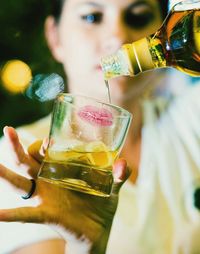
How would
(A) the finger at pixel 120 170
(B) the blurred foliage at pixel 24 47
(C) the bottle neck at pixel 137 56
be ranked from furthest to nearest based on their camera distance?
(B) the blurred foliage at pixel 24 47 → (A) the finger at pixel 120 170 → (C) the bottle neck at pixel 137 56

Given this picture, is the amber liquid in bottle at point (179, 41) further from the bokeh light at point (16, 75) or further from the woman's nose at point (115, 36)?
the bokeh light at point (16, 75)

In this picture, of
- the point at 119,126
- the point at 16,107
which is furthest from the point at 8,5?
the point at 119,126

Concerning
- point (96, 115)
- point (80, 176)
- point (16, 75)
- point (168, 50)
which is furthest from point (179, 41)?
point (16, 75)

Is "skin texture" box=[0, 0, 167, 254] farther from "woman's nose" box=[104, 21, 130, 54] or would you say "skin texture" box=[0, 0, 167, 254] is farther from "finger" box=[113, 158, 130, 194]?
"finger" box=[113, 158, 130, 194]

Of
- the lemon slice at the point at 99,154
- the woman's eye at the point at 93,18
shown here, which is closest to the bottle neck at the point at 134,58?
the lemon slice at the point at 99,154

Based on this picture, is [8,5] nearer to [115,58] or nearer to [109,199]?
[115,58]

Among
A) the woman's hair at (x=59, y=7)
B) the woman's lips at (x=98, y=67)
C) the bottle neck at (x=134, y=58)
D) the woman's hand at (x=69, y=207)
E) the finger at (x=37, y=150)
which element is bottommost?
the woman's hand at (x=69, y=207)

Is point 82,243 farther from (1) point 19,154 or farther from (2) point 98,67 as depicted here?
(2) point 98,67
